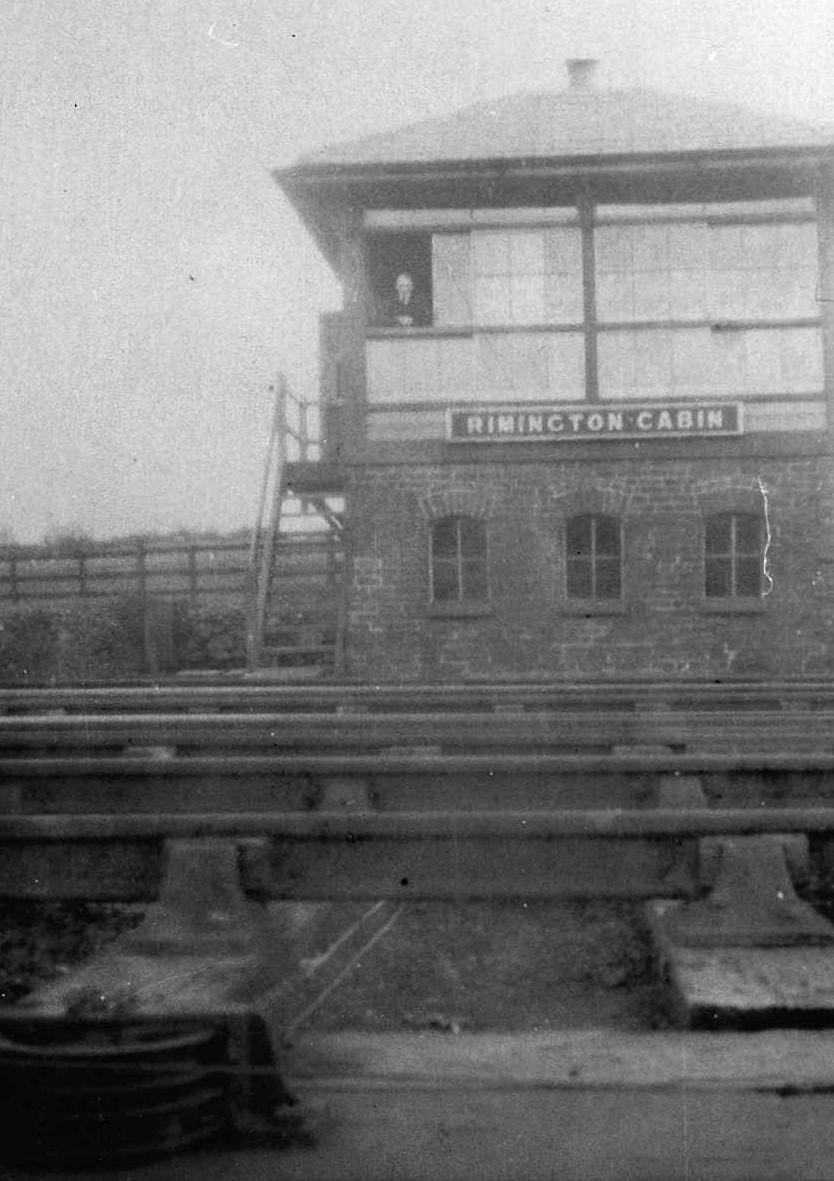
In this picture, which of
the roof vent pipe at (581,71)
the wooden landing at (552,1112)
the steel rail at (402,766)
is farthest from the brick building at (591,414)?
the wooden landing at (552,1112)

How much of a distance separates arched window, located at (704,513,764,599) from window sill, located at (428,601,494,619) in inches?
107

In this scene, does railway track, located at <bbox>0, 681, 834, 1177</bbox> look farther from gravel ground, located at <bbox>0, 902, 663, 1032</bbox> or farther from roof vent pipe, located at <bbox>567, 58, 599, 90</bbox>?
roof vent pipe, located at <bbox>567, 58, 599, 90</bbox>

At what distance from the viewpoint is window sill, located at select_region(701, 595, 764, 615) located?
621 inches

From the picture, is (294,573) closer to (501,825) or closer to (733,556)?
(733,556)

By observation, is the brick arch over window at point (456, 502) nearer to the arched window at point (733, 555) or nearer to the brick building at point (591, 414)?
the brick building at point (591, 414)

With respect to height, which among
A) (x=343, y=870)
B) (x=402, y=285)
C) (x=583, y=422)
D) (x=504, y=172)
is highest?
(x=504, y=172)

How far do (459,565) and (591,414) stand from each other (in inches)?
96.3

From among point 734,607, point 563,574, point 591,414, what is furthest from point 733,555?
point 591,414

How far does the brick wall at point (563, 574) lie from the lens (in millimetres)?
15766

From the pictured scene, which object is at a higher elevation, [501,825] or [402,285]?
[402,285]

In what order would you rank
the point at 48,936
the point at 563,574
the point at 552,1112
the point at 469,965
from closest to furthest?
the point at 552,1112
the point at 469,965
the point at 48,936
the point at 563,574

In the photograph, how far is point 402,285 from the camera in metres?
16.7

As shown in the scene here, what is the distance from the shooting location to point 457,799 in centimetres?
530

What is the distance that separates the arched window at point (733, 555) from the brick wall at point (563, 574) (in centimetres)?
22
